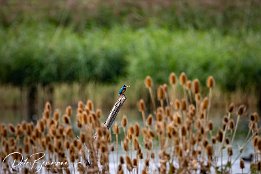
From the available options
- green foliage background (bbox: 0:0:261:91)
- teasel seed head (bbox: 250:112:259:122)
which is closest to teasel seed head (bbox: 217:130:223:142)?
teasel seed head (bbox: 250:112:259:122)

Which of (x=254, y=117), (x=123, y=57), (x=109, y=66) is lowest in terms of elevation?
(x=254, y=117)

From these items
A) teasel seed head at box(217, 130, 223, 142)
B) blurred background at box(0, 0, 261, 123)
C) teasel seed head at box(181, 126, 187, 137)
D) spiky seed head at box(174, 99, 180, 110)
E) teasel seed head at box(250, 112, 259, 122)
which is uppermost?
blurred background at box(0, 0, 261, 123)

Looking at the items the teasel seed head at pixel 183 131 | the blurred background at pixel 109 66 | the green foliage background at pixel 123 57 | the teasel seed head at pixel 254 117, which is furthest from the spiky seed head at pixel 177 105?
the green foliage background at pixel 123 57

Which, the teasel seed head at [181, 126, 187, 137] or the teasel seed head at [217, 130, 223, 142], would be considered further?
the teasel seed head at [217, 130, 223, 142]

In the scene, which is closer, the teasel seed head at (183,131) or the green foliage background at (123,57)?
the teasel seed head at (183,131)

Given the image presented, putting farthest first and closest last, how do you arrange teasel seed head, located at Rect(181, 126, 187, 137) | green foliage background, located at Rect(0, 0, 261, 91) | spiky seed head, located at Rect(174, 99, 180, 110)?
green foliage background, located at Rect(0, 0, 261, 91)
spiky seed head, located at Rect(174, 99, 180, 110)
teasel seed head, located at Rect(181, 126, 187, 137)

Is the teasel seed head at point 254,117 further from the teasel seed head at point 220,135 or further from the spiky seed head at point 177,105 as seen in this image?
the spiky seed head at point 177,105

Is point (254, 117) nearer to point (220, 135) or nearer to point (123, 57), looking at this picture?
point (220, 135)

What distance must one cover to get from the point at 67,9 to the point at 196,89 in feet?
102

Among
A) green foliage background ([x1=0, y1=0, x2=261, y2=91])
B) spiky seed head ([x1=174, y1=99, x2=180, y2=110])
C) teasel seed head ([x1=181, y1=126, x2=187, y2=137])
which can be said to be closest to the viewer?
teasel seed head ([x1=181, y1=126, x2=187, y2=137])

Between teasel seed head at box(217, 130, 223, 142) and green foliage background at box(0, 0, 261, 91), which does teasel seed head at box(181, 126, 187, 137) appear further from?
green foliage background at box(0, 0, 261, 91)

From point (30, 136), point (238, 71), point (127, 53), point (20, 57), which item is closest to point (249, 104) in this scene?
point (238, 71)

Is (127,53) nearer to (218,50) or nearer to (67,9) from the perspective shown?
(218,50)

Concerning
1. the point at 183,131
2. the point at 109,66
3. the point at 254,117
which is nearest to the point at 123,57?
the point at 109,66
